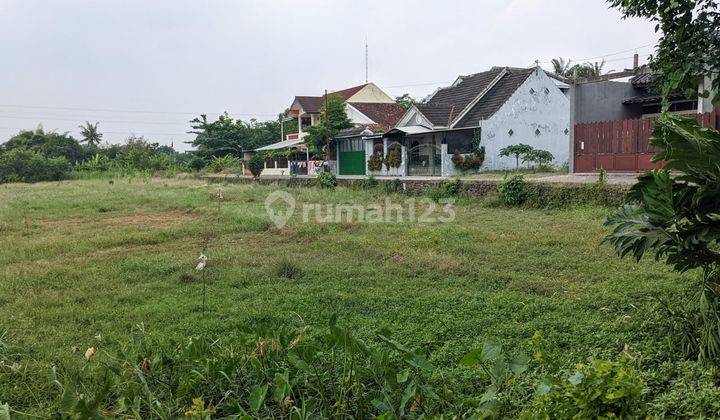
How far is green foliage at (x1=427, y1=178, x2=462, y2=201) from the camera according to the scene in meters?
15.6

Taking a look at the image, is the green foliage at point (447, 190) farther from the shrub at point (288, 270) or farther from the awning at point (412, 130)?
the shrub at point (288, 270)

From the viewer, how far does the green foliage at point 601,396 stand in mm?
1941

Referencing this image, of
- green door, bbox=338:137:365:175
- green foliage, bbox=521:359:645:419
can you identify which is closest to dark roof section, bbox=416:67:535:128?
green door, bbox=338:137:365:175

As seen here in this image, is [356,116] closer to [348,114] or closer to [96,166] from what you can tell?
[348,114]

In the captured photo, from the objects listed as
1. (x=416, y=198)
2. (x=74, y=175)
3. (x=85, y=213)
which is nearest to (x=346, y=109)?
(x=416, y=198)

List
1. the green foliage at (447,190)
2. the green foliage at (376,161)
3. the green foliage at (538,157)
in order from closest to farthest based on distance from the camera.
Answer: the green foliage at (447,190), the green foliage at (538,157), the green foliage at (376,161)

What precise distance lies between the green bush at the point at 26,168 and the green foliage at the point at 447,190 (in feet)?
117

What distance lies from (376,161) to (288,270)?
20294 millimetres

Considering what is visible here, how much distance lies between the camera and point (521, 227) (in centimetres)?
970

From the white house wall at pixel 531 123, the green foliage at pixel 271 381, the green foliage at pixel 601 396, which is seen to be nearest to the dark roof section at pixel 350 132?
the white house wall at pixel 531 123

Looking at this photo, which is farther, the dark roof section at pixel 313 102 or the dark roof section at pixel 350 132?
the dark roof section at pixel 313 102

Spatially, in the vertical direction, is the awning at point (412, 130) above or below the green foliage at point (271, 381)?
above

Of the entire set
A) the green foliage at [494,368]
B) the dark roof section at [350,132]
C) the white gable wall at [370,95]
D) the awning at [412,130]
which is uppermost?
the white gable wall at [370,95]

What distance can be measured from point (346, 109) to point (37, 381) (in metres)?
29.8
